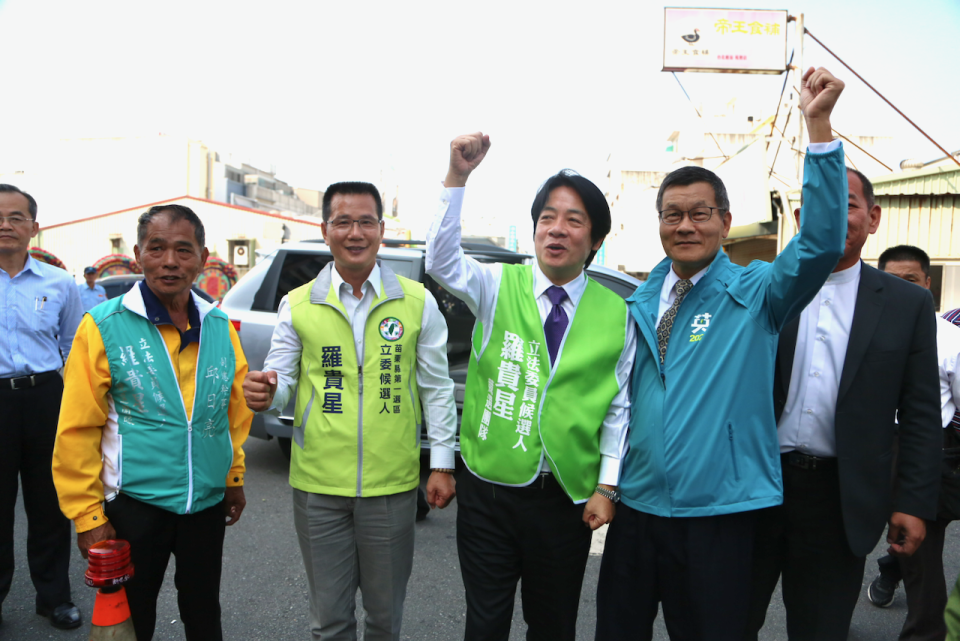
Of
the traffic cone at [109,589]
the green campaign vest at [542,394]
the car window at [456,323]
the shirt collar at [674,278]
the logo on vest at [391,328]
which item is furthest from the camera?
the car window at [456,323]

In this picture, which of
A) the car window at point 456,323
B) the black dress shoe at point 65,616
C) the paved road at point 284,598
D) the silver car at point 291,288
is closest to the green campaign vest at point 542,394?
the paved road at point 284,598

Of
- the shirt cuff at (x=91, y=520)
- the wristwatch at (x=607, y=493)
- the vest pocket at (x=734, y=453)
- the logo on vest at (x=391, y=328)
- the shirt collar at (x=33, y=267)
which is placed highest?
the shirt collar at (x=33, y=267)

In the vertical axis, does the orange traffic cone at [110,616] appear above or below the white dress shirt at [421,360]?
below

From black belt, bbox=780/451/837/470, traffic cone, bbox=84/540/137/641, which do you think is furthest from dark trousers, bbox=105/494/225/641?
black belt, bbox=780/451/837/470

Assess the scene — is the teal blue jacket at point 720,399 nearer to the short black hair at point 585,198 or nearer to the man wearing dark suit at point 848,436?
the man wearing dark suit at point 848,436

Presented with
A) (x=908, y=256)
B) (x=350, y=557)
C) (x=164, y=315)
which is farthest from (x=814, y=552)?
(x=164, y=315)

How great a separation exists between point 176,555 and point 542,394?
146 centimetres

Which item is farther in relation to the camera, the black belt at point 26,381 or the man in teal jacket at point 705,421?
the black belt at point 26,381

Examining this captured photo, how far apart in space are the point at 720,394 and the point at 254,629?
2.45 meters

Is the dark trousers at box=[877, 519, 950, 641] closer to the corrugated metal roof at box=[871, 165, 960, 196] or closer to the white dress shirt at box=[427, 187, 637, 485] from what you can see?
the white dress shirt at box=[427, 187, 637, 485]

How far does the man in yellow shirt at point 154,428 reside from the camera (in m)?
2.02

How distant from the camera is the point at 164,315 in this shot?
2.15m

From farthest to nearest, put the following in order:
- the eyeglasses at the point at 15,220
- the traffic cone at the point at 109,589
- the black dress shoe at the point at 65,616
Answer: the eyeglasses at the point at 15,220, the black dress shoe at the point at 65,616, the traffic cone at the point at 109,589

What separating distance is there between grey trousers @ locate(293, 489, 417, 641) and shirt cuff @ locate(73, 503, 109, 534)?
A: 2.04 feet
